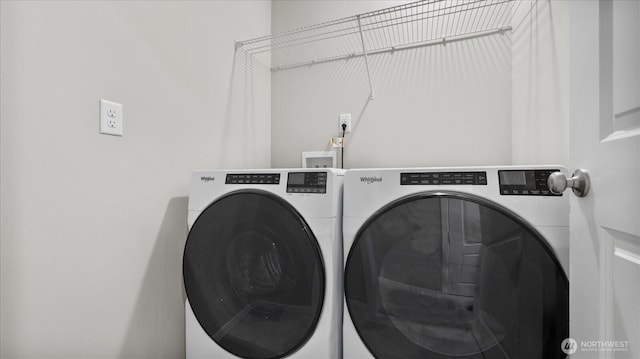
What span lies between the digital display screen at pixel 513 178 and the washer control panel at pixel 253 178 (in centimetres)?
70

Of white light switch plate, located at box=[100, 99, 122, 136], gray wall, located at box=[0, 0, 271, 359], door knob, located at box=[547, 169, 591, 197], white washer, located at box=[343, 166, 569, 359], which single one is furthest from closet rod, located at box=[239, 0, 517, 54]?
door knob, located at box=[547, 169, 591, 197]

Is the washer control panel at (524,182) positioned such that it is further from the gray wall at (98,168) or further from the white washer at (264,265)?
the gray wall at (98,168)

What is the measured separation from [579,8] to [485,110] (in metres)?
0.92

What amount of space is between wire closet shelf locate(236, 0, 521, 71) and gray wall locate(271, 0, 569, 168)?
0.16ft

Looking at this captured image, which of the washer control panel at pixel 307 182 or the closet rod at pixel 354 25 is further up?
the closet rod at pixel 354 25

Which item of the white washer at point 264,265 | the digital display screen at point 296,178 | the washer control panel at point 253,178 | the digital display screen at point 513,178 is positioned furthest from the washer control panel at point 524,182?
the washer control panel at point 253,178

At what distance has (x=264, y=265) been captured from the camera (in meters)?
1.01

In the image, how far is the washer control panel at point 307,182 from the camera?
3.20ft

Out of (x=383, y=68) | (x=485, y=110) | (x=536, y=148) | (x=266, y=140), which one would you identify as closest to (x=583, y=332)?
(x=536, y=148)

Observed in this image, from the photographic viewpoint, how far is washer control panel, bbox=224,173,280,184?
104 cm

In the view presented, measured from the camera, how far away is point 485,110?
58.4 inches

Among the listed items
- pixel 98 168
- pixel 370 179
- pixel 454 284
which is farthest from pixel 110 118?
pixel 454 284

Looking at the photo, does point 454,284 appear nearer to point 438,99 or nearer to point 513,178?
point 513,178

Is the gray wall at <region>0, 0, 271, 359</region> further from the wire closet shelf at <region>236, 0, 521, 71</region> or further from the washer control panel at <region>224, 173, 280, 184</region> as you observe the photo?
the wire closet shelf at <region>236, 0, 521, 71</region>
